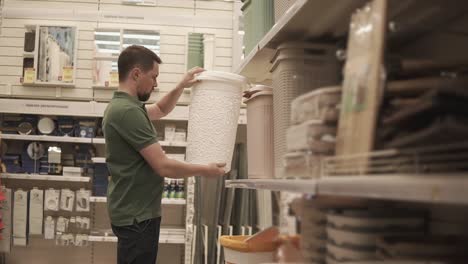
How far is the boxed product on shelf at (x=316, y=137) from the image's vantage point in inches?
44.5

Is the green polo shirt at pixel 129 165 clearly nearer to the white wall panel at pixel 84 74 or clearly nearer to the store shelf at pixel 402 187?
the store shelf at pixel 402 187

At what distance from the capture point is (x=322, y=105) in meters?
1.14

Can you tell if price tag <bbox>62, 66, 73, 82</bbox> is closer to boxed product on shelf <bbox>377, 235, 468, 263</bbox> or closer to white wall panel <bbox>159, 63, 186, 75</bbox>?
white wall panel <bbox>159, 63, 186, 75</bbox>

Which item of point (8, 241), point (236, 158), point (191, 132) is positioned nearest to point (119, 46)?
point (236, 158)

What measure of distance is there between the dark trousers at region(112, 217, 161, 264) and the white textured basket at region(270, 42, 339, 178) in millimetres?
1249

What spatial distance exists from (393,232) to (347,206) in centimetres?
12

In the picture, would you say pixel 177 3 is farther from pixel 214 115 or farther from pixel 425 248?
pixel 425 248


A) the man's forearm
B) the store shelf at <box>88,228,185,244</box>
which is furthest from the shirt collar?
the store shelf at <box>88,228,185,244</box>

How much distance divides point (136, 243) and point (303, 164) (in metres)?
1.78

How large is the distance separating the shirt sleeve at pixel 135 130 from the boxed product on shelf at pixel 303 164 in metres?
1.49

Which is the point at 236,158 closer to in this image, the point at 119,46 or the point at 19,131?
the point at 119,46

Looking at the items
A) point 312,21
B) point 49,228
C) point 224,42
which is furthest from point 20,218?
point 312,21

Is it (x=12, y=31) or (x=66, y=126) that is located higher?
(x=12, y=31)

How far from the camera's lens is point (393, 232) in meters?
1.06
